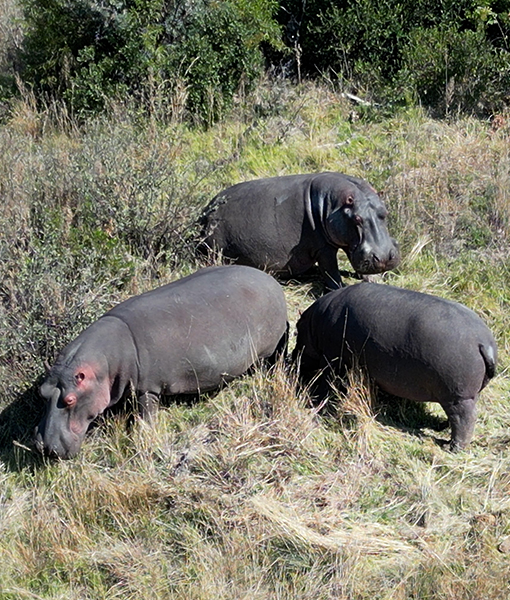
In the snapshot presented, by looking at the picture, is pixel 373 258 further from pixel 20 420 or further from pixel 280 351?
pixel 20 420

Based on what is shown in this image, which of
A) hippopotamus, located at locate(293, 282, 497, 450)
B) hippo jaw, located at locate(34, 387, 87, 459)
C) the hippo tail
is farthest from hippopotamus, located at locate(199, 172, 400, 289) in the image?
hippo jaw, located at locate(34, 387, 87, 459)

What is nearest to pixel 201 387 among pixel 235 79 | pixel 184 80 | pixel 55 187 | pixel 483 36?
pixel 55 187

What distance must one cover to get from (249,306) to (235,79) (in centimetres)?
553

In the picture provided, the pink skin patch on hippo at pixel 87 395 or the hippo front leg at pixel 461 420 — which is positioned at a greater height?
the pink skin patch on hippo at pixel 87 395

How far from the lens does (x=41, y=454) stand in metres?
5.85

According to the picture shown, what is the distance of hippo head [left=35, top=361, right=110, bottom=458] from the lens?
5574mm

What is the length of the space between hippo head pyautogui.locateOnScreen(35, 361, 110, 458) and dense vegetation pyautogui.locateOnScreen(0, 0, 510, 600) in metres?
0.27

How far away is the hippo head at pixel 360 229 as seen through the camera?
7.68 metres

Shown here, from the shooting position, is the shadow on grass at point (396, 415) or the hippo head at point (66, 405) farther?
the shadow on grass at point (396, 415)

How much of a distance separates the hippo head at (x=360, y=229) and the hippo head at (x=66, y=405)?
3.02 m

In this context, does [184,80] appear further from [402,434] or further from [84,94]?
[402,434]

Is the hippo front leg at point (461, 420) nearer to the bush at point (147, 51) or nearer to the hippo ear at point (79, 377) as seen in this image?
the hippo ear at point (79, 377)

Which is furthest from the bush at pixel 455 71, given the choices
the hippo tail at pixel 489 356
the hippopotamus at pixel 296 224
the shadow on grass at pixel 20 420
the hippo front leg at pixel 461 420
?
the shadow on grass at pixel 20 420

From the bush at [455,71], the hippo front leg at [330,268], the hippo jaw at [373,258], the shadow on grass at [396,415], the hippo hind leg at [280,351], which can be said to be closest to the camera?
the shadow on grass at [396,415]
